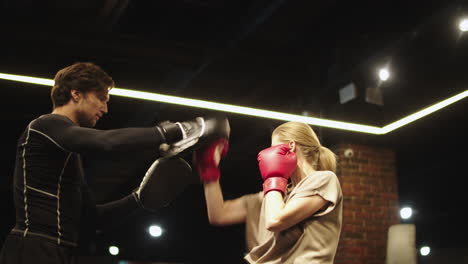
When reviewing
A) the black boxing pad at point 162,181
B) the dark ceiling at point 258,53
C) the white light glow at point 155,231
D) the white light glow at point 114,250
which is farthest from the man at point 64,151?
the white light glow at point 114,250

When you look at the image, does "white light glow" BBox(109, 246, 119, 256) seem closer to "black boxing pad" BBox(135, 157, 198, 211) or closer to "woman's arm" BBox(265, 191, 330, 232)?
"black boxing pad" BBox(135, 157, 198, 211)

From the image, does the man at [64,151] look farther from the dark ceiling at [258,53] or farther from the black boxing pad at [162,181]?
the dark ceiling at [258,53]

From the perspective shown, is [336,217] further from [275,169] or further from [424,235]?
[424,235]

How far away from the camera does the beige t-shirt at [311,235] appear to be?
1.89 meters

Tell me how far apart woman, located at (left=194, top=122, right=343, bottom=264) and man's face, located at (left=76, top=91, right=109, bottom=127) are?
0.58m

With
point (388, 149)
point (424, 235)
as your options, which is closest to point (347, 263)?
point (388, 149)

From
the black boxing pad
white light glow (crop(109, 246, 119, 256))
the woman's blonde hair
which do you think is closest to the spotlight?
white light glow (crop(109, 246, 119, 256))

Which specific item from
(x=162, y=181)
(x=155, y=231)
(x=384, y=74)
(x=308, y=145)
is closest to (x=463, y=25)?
(x=384, y=74)

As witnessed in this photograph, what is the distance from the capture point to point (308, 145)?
2.25 meters

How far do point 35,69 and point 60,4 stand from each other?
715mm

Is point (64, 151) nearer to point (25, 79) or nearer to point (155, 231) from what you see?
point (25, 79)

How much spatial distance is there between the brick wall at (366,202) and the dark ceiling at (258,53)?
0.19 metres

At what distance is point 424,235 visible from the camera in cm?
1304

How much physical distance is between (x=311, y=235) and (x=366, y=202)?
12.9ft
